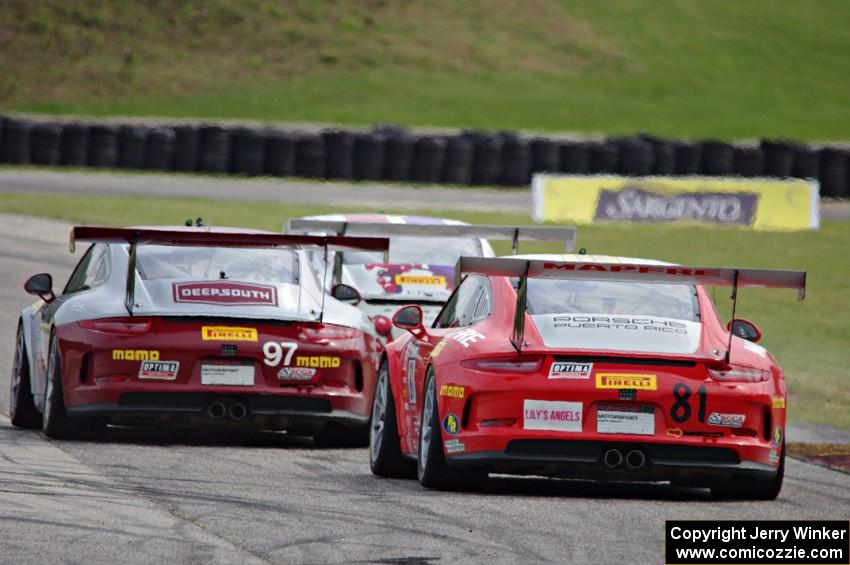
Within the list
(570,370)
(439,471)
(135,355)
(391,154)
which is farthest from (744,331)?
(391,154)

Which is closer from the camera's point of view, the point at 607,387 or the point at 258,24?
the point at 607,387

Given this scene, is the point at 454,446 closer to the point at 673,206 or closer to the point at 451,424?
the point at 451,424

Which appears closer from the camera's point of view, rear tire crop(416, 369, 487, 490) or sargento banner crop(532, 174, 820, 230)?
rear tire crop(416, 369, 487, 490)

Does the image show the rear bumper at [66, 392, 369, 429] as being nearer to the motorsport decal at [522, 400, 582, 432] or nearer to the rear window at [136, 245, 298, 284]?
the rear window at [136, 245, 298, 284]

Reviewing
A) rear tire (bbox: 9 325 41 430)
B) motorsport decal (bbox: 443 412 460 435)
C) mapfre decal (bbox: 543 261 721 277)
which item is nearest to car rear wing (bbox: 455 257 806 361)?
mapfre decal (bbox: 543 261 721 277)

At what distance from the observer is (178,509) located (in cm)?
828

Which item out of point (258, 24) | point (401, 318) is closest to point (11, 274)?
point (401, 318)

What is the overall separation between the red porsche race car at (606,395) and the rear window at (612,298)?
66 millimetres

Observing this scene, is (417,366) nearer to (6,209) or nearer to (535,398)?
(535,398)

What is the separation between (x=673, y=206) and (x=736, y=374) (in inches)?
902

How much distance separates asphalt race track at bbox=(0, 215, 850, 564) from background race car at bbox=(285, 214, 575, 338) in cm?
217

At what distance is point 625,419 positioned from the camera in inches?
357

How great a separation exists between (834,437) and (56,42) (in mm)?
50906

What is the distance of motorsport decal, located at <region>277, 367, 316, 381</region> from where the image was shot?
11.2 metres
